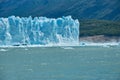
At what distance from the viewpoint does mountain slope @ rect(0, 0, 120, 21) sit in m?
160

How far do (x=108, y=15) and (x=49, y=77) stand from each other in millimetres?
122445

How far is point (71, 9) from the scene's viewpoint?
581 feet

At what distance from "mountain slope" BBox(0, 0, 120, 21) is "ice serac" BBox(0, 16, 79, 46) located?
68068 millimetres

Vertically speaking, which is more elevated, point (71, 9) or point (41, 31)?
point (71, 9)

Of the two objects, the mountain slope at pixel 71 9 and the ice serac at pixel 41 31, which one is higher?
the mountain slope at pixel 71 9

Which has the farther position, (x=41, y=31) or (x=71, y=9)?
(x=71, y=9)

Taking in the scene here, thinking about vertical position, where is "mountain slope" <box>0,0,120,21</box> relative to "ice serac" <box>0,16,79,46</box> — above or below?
above

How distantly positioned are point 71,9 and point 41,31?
95.0 m

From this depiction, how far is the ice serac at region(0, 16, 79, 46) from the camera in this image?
263 ft

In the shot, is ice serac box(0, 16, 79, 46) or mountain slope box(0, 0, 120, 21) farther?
mountain slope box(0, 0, 120, 21)

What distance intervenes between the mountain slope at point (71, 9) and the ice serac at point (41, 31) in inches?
2680

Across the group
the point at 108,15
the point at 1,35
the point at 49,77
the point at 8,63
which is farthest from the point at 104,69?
the point at 108,15

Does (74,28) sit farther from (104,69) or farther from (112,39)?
(104,69)

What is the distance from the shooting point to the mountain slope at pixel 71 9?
6318 inches
